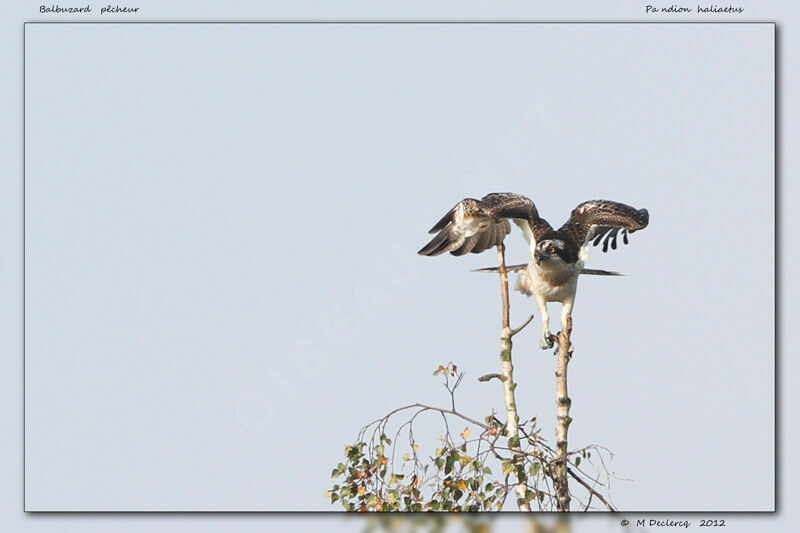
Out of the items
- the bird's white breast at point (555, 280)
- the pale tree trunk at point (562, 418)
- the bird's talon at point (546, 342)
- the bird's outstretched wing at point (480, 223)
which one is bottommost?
the pale tree trunk at point (562, 418)

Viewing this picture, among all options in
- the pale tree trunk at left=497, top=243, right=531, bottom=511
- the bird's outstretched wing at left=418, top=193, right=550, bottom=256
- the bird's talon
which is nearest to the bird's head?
the bird's outstretched wing at left=418, top=193, right=550, bottom=256

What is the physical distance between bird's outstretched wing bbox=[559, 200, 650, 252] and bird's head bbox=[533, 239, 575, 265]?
225 mm

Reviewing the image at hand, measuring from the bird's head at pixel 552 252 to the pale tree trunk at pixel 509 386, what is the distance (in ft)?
1.23

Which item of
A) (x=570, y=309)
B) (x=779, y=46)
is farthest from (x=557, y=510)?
(x=779, y=46)

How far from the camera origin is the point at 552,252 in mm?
8125

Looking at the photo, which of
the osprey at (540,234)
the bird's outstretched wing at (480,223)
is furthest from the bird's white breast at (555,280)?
the bird's outstretched wing at (480,223)

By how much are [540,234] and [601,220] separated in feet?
1.64

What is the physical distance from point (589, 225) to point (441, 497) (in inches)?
106

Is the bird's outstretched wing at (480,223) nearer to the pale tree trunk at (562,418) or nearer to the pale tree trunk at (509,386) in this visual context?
the pale tree trunk at (509,386)

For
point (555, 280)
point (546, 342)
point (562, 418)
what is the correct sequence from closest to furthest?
1. point (562, 418)
2. point (546, 342)
3. point (555, 280)

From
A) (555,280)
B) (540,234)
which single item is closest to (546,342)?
(555,280)

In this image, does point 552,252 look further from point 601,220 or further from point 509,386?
point 509,386

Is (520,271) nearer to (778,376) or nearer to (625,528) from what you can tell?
(778,376)

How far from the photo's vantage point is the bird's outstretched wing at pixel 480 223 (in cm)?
799
